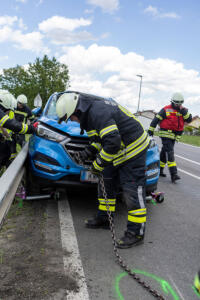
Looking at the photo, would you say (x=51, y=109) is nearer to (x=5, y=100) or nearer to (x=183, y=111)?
(x=5, y=100)

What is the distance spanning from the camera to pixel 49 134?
13.3 feet

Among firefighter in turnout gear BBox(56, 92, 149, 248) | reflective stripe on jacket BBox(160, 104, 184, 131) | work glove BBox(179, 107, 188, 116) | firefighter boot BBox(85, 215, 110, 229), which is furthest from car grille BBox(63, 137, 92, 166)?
work glove BBox(179, 107, 188, 116)

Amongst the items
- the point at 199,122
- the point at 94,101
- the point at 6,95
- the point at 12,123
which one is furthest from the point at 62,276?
the point at 199,122

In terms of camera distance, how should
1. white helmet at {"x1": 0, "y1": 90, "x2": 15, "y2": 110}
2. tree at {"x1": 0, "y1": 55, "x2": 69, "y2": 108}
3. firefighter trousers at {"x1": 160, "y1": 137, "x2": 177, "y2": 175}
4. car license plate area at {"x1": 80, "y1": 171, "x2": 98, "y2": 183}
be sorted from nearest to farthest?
1. car license plate area at {"x1": 80, "y1": 171, "x2": 98, "y2": 183}
2. white helmet at {"x1": 0, "y1": 90, "x2": 15, "y2": 110}
3. firefighter trousers at {"x1": 160, "y1": 137, "x2": 177, "y2": 175}
4. tree at {"x1": 0, "y1": 55, "x2": 69, "y2": 108}

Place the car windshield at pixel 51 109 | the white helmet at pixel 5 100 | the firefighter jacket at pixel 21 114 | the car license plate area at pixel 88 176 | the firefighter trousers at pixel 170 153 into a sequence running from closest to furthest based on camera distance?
the car license plate area at pixel 88 176
the white helmet at pixel 5 100
the car windshield at pixel 51 109
the firefighter trousers at pixel 170 153
the firefighter jacket at pixel 21 114

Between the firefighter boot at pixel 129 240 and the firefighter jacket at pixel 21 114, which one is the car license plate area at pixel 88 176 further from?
the firefighter jacket at pixel 21 114

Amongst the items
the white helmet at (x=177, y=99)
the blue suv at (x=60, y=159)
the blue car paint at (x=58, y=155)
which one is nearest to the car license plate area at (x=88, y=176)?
the blue suv at (x=60, y=159)

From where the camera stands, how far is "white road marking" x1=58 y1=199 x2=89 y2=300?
228 cm

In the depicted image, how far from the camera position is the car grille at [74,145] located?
155 inches

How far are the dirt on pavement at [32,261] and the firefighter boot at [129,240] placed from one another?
648 millimetres

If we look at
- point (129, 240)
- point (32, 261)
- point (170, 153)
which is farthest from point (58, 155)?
point (170, 153)

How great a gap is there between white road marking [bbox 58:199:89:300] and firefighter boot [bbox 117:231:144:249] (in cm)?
47

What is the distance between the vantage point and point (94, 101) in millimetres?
3137

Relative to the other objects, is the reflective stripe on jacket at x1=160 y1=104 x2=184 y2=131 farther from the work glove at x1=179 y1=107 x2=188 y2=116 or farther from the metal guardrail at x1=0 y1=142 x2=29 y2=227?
the metal guardrail at x1=0 y1=142 x2=29 y2=227
